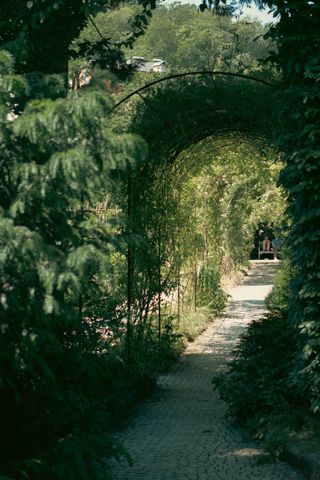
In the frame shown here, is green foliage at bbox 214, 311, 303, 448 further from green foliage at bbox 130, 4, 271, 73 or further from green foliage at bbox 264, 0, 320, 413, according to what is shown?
green foliage at bbox 130, 4, 271, 73

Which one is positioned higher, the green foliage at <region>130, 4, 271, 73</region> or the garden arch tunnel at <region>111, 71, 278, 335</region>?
the green foliage at <region>130, 4, 271, 73</region>

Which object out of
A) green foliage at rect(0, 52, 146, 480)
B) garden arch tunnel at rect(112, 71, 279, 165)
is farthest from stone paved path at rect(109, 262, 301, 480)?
garden arch tunnel at rect(112, 71, 279, 165)

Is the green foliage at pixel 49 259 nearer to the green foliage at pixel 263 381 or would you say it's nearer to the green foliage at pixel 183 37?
the green foliage at pixel 263 381

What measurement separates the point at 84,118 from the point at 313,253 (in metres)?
3.83

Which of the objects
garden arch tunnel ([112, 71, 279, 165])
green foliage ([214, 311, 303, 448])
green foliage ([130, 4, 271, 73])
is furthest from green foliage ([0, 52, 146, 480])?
green foliage ([130, 4, 271, 73])

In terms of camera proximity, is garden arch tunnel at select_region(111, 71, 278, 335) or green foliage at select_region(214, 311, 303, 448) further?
garden arch tunnel at select_region(111, 71, 278, 335)

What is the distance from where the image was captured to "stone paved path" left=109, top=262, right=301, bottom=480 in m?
7.39

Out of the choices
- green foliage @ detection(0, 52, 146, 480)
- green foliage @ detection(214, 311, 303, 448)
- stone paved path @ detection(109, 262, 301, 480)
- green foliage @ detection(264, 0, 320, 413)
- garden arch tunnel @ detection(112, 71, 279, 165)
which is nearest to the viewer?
green foliage @ detection(0, 52, 146, 480)

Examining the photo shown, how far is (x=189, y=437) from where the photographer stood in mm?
8789

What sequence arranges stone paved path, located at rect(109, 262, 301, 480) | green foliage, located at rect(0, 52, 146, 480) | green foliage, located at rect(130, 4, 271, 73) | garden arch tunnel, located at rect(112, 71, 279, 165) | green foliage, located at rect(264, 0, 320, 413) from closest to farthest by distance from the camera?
green foliage, located at rect(0, 52, 146, 480) < stone paved path, located at rect(109, 262, 301, 480) < green foliage, located at rect(264, 0, 320, 413) < garden arch tunnel, located at rect(112, 71, 279, 165) < green foliage, located at rect(130, 4, 271, 73)

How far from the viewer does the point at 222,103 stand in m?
11.8

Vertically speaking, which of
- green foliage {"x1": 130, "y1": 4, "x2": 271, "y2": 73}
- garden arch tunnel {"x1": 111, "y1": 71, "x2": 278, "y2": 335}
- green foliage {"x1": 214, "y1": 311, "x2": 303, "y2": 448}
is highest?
green foliage {"x1": 130, "y1": 4, "x2": 271, "y2": 73}

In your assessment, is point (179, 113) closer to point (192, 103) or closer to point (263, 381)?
point (192, 103)

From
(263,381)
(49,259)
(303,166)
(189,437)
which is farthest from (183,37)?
(49,259)
